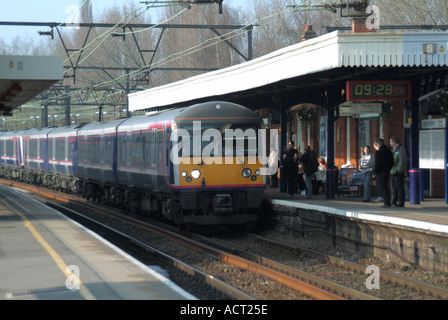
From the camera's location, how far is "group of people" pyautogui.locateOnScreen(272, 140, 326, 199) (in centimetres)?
1959

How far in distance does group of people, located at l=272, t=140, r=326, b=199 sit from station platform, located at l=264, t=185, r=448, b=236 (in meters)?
0.59

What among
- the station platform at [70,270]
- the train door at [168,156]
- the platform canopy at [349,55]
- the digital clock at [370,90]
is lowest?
the station platform at [70,270]

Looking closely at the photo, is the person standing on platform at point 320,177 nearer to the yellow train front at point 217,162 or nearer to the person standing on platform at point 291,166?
the person standing on platform at point 291,166

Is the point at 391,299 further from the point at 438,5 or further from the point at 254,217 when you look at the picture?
the point at 438,5

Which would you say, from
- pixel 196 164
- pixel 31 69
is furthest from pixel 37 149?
pixel 196 164

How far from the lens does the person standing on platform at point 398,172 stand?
53.0 ft

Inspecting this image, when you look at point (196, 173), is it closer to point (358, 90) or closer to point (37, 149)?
point (358, 90)

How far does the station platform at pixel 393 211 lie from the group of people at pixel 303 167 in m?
0.59

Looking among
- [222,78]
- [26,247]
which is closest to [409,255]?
[26,247]

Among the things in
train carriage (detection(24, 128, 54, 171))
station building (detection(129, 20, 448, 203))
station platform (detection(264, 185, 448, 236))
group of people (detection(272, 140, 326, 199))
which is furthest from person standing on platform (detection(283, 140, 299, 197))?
train carriage (detection(24, 128, 54, 171))

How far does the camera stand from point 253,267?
494 inches

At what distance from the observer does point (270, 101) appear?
2391cm

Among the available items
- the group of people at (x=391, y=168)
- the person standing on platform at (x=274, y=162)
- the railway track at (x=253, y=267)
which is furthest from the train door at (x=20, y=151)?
the group of people at (x=391, y=168)

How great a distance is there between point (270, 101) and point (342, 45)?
8.85 meters
